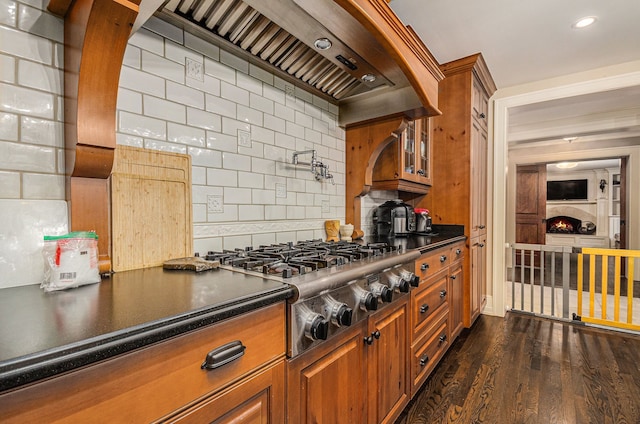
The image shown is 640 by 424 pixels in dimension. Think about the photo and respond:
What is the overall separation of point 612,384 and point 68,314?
290cm

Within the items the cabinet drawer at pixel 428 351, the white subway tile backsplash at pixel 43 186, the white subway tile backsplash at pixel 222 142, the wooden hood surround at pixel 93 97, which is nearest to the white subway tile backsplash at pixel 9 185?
the white subway tile backsplash at pixel 43 186

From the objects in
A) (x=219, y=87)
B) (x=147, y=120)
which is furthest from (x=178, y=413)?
(x=219, y=87)

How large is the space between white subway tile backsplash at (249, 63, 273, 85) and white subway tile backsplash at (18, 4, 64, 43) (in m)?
0.81

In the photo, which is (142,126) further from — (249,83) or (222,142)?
(249,83)

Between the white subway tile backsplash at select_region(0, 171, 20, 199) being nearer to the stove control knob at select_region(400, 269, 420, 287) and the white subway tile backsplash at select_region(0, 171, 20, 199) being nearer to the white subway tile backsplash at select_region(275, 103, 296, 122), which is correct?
the white subway tile backsplash at select_region(275, 103, 296, 122)

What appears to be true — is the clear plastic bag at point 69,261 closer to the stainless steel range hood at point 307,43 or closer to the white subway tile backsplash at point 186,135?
the white subway tile backsplash at point 186,135

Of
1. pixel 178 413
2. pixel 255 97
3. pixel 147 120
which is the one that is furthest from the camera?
pixel 255 97

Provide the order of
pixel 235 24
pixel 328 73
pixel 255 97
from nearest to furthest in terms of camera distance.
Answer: pixel 235 24 → pixel 255 97 → pixel 328 73

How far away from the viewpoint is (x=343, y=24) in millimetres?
1238

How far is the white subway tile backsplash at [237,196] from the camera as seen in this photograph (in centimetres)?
151

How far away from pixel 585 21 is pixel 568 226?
928cm

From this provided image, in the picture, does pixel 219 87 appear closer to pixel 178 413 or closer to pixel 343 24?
pixel 343 24

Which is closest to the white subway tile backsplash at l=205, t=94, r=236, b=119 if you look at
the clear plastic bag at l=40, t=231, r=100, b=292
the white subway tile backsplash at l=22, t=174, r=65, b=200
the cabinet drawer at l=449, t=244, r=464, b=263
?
the white subway tile backsplash at l=22, t=174, r=65, b=200

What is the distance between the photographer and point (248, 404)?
2.51 ft
